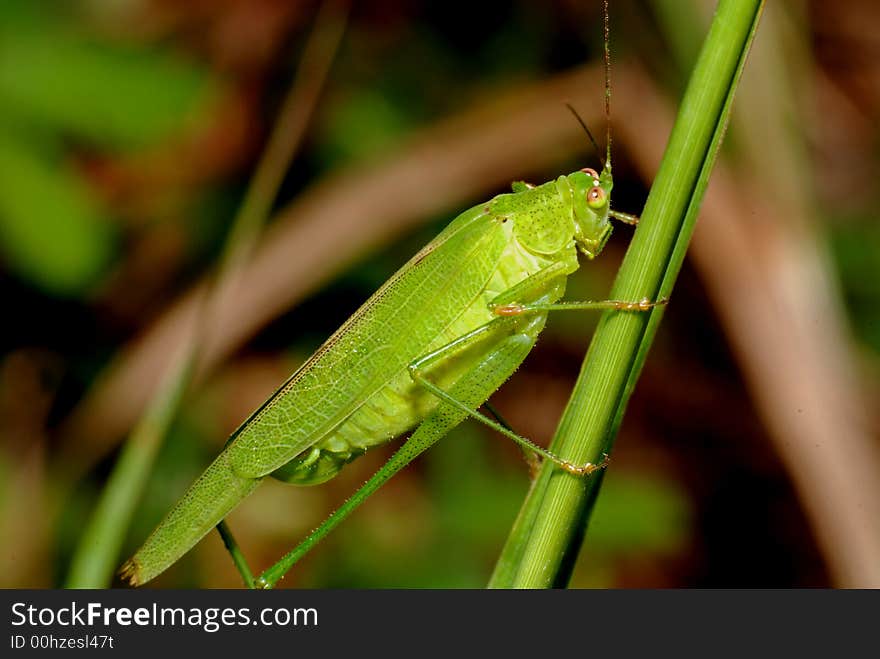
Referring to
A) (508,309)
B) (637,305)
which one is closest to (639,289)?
(637,305)

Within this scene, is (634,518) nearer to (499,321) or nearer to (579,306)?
(499,321)

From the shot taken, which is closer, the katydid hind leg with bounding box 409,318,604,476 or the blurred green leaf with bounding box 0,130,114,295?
the katydid hind leg with bounding box 409,318,604,476

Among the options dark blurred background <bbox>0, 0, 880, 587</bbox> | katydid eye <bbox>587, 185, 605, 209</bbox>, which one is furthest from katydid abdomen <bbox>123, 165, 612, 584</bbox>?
dark blurred background <bbox>0, 0, 880, 587</bbox>

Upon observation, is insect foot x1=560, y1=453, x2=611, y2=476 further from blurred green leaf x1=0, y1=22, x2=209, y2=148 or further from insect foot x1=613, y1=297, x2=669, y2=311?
blurred green leaf x1=0, y1=22, x2=209, y2=148

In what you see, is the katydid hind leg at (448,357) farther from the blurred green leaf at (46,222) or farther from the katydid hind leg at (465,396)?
the blurred green leaf at (46,222)

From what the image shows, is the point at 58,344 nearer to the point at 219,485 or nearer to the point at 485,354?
the point at 219,485

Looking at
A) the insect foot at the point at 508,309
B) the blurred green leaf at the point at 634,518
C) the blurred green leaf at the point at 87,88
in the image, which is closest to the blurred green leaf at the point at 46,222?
the blurred green leaf at the point at 87,88
